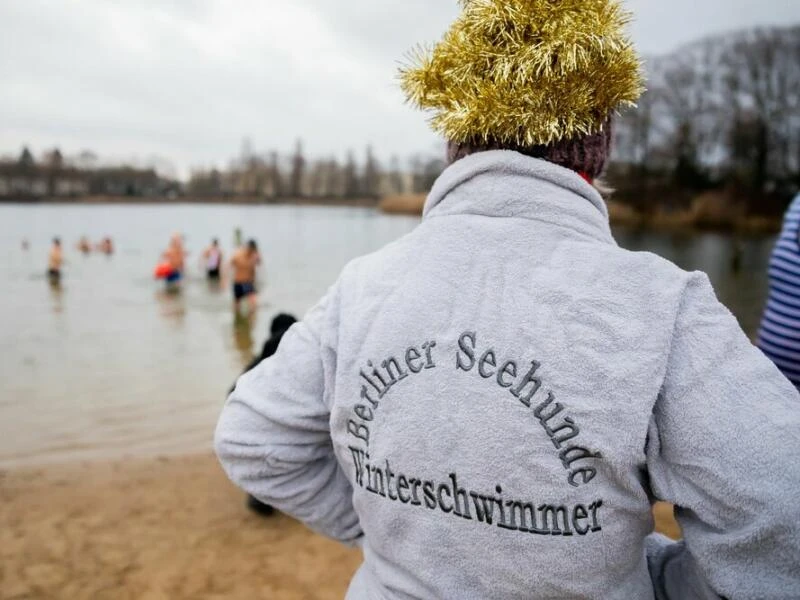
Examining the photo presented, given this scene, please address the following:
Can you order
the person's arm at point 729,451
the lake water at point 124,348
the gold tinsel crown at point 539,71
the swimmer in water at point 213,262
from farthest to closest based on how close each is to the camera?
the swimmer in water at point 213,262 → the lake water at point 124,348 → the gold tinsel crown at point 539,71 → the person's arm at point 729,451

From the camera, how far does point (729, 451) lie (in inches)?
33.0

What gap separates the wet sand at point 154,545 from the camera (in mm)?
3301

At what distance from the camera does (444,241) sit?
1.03m

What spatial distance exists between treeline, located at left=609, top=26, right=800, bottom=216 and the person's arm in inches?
1717

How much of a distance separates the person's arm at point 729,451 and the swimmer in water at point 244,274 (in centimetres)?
1210

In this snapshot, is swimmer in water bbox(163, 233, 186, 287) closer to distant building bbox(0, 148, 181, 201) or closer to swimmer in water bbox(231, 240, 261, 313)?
swimmer in water bbox(231, 240, 261, 313)

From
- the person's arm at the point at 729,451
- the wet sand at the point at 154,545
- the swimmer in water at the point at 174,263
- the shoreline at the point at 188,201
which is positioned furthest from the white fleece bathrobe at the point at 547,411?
the shoreline at the point at 188,201

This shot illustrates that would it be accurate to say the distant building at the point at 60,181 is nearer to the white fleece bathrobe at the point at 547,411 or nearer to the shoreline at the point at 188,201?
the shoreline at the point at 188,201

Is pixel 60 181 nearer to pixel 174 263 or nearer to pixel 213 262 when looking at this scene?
pixel 213 262

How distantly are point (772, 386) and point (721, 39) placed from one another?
5843 centimetres

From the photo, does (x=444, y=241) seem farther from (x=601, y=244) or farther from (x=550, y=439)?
(x=550, y=439)

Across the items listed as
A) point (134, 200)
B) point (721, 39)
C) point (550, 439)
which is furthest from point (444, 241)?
point (134, 200)

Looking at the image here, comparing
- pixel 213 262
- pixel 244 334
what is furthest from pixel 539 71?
pixel 213 262

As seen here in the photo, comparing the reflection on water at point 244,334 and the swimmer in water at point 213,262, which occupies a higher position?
the swimmer in water at point 213,262
